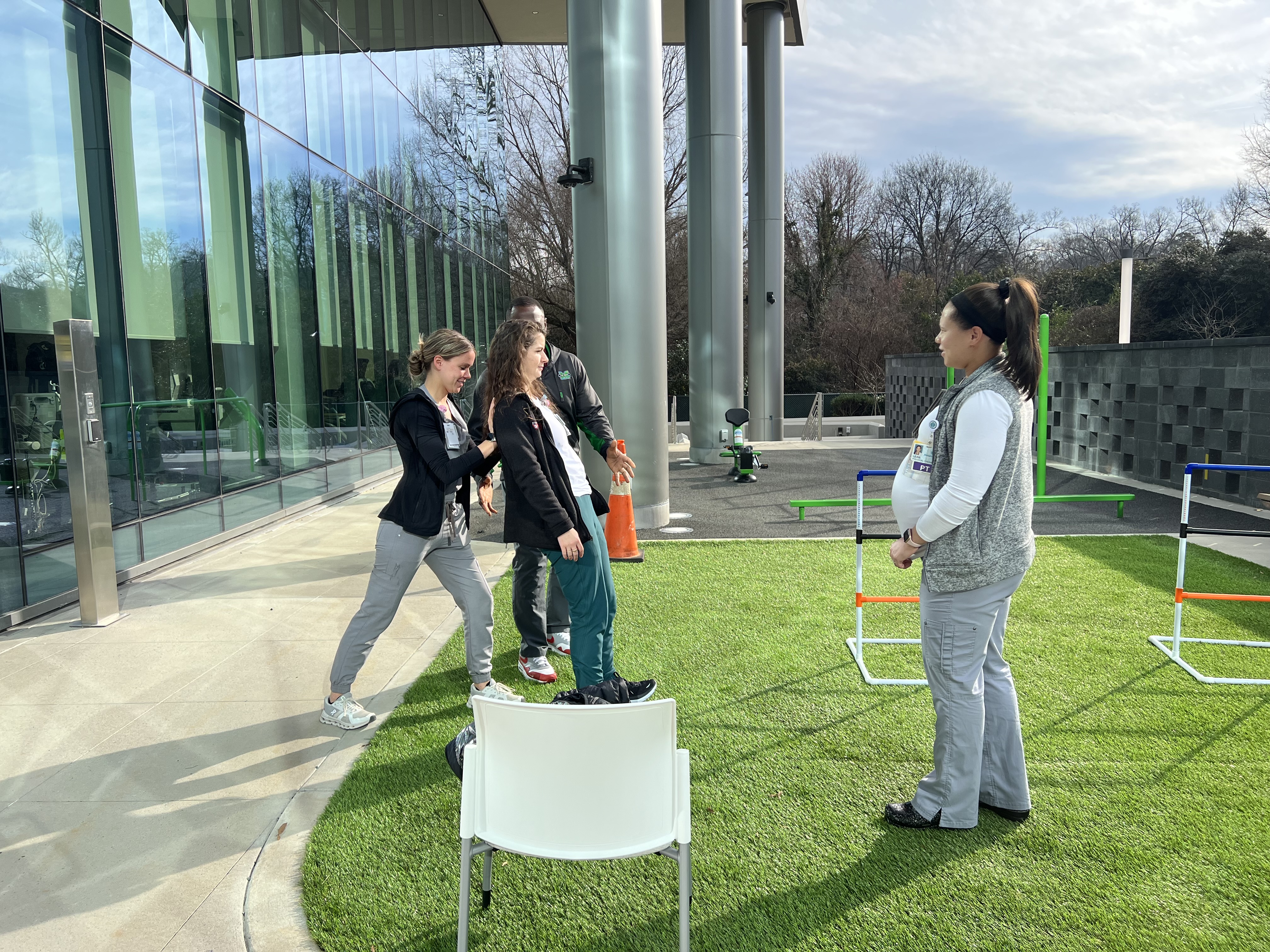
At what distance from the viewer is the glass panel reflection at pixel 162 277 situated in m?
7.89

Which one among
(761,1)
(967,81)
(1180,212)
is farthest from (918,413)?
(967,81)

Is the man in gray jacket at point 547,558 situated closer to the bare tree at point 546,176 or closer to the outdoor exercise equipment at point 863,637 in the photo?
the outdoor exercise equipment at point 863,637

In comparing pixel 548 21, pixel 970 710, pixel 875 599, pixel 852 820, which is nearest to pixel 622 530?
pixel 875 599

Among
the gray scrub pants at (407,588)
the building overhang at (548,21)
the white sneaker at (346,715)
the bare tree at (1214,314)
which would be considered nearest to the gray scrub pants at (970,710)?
the gray scrub pants at (407,588)

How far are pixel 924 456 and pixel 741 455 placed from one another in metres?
11.0

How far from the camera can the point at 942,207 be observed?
150 ft

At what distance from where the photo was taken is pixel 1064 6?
48.6 m

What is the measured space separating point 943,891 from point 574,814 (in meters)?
1.38

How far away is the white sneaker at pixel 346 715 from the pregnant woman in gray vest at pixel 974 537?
243 cm

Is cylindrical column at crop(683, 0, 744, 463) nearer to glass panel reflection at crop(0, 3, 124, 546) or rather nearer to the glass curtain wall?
the glass curtain wall

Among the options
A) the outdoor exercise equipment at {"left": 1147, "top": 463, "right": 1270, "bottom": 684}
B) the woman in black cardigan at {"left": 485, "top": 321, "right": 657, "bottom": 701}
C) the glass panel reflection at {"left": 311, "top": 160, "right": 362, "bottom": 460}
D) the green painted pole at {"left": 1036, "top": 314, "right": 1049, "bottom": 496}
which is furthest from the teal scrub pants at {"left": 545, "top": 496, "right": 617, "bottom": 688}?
the glass panel reflection at {"left": 311, "top": 160, "right": 362, "bottom": 460}

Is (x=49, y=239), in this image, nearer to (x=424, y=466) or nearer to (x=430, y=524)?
(x=424, y=466)

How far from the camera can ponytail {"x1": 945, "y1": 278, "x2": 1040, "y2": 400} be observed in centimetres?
294

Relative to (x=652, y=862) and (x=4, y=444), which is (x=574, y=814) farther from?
(x=4, y=444)
